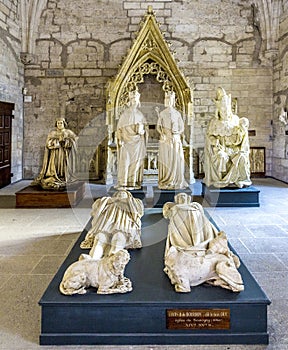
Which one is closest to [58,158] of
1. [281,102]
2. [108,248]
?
[108,248]

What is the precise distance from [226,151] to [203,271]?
161 inches

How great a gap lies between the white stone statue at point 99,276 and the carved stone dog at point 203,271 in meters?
0.29

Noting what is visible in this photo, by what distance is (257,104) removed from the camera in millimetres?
8984

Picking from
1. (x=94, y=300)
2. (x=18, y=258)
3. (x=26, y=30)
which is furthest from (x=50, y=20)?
(x=94, y=300)

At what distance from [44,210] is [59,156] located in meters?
0.98

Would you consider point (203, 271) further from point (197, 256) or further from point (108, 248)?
point (108, 248)

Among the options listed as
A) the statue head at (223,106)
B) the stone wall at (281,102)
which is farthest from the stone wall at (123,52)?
the statue head at (223,106)

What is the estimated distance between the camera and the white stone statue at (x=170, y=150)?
548 cm

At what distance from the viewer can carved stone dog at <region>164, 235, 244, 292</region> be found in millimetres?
2094

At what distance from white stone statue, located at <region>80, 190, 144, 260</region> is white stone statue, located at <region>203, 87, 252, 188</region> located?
10.5 ft

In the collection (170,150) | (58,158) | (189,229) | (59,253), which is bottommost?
(59,253)

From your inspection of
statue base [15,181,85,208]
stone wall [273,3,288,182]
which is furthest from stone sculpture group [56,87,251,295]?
stone wall [273,3,288,182]

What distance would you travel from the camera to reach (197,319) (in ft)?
6.44

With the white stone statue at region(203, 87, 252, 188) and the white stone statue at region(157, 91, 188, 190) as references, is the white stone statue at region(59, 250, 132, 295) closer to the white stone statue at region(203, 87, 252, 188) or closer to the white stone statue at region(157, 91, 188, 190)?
the white stone statue at region(157, 91, 188, 190)
